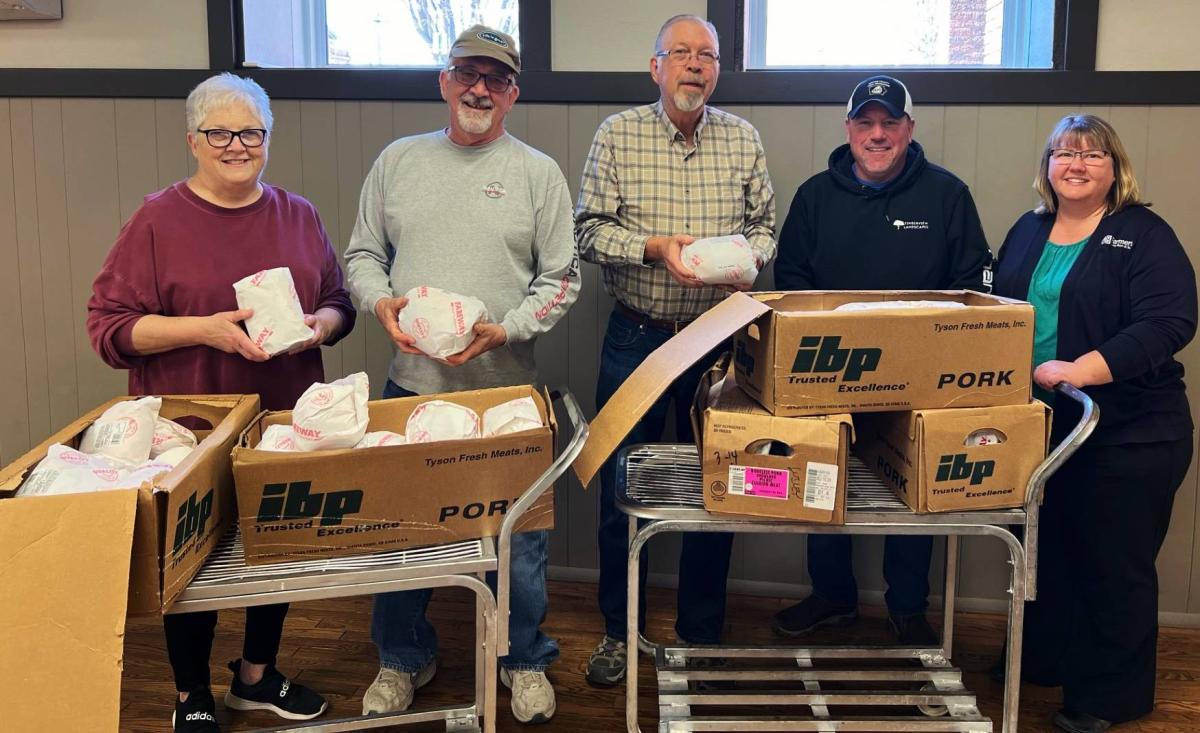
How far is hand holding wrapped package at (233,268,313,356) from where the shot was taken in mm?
1891

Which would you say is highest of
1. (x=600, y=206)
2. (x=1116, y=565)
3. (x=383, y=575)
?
(x=600, y=206)

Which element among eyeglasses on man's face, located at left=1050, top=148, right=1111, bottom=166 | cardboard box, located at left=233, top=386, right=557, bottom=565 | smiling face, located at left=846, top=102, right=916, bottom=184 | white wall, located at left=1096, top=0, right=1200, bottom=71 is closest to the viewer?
cardboard box, located at left=233, top=386, right=557, bottom=565

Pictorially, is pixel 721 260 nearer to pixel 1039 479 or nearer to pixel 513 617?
pixel 1039 479

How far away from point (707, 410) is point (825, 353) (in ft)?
0.82

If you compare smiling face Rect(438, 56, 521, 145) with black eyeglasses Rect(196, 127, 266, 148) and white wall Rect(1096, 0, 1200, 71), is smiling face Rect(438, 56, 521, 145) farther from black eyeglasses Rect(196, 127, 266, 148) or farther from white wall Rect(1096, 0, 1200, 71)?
white wall Rect(1096, 0, 1200, 71)

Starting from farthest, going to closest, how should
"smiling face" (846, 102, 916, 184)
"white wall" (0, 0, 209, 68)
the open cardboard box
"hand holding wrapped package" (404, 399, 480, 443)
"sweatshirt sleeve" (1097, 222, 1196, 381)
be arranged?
"white wall" (0, 0, 209, 68), "smiling face" (846, 102, 916, 184), "sweatshirt sleeve" (1097, 222, 1196, 381), "hand holding wrapped package" (404, 399, 480, 443), the open cardboard box

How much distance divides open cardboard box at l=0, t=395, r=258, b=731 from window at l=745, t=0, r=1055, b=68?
2.34m

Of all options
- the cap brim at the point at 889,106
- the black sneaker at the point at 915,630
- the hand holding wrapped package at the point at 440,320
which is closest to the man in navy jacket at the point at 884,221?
the cap brim at the point at 889,106

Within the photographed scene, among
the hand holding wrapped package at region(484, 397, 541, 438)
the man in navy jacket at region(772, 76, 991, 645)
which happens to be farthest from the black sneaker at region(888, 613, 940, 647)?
the hand holding wrapped package at region(484, 397, 541, 438)

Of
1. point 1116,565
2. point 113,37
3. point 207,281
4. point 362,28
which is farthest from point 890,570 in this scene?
point 113,37

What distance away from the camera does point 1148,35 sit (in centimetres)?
272

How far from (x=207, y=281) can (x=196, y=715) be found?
1013 mm

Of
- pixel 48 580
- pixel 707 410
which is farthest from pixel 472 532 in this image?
pixel 48 580

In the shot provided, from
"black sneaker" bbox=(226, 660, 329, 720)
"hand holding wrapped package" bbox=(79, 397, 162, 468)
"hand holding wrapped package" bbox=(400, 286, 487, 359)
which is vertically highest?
"hand holding wrapped package" bbox=(400, 286, 487, 359)
